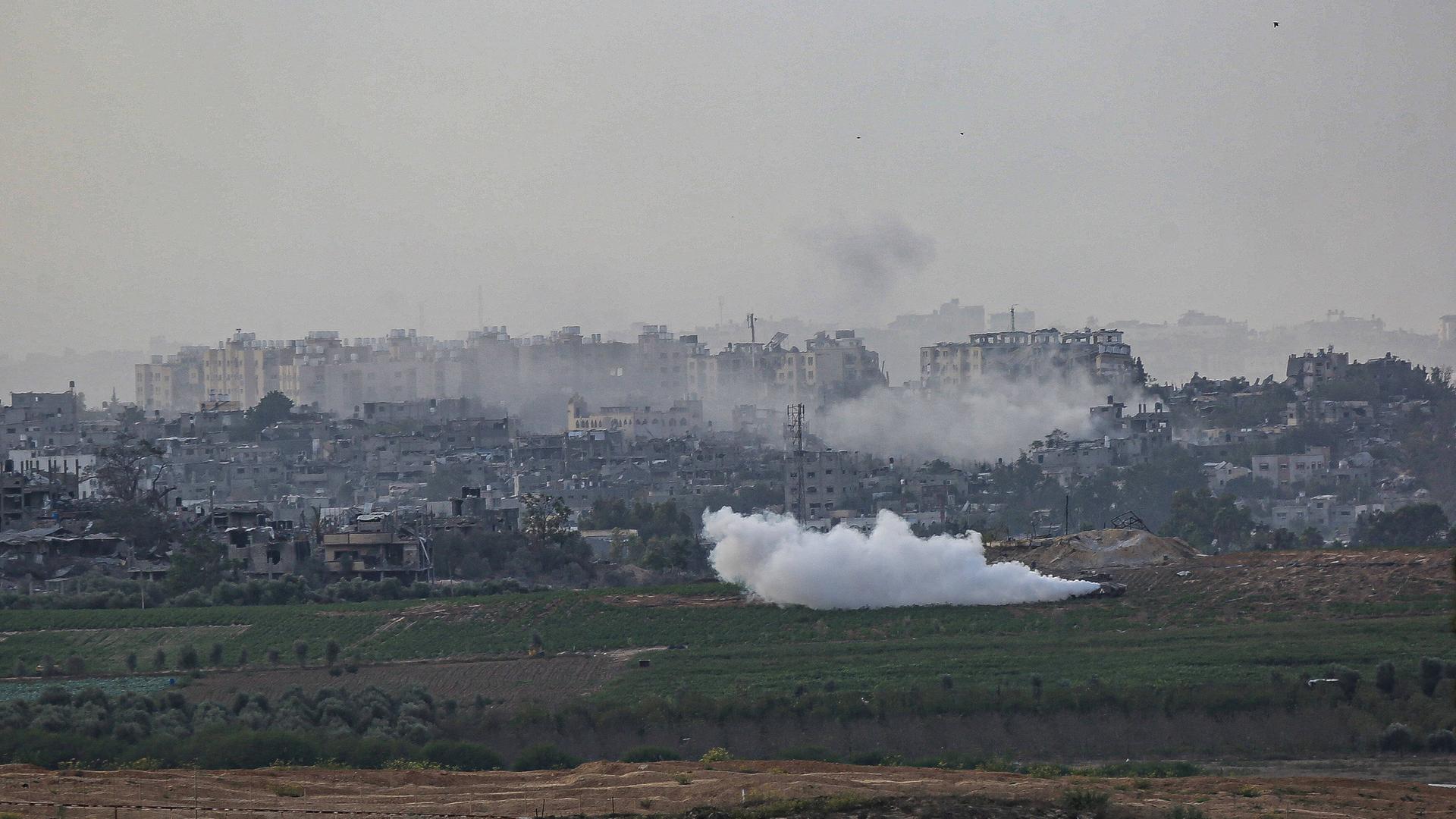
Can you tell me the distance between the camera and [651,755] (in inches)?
1758

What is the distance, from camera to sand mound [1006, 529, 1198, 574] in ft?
228

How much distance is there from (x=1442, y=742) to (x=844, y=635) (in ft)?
69.5

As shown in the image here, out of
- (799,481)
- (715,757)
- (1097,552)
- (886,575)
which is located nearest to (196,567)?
(886,575)

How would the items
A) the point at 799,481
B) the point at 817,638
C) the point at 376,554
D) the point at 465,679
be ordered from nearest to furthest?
the point at 465,679 < the point at 817,638 < the point at 376,554 < the point at 799,481

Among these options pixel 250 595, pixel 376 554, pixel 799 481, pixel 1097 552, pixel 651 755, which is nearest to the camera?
pixel 651 755

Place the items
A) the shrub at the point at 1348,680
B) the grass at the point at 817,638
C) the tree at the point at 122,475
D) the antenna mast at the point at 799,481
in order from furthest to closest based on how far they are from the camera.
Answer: the antenna mast at the point at 799,481 < the tree at the point at 122,475 < the grass at the point at 817,638 < the shrub at the point at 1348,680

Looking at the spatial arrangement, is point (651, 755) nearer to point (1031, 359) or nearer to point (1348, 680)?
point (1348, 680)

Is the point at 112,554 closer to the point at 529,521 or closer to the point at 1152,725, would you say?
the point at 529,521

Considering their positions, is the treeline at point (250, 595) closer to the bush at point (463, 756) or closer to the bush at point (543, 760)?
the bush at point (463, 756)

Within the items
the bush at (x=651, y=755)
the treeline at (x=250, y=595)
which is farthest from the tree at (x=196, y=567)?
the bush at (x=651, y=755)

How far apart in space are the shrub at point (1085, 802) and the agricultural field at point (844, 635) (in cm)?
1539

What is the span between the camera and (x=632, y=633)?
64125mm

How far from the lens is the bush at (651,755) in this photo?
44.0 metres

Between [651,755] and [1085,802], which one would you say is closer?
[1085,802]
